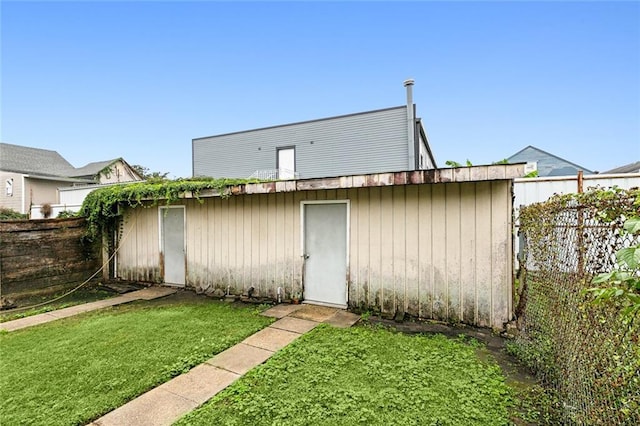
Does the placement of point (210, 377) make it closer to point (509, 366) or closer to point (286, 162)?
point (509, 366)

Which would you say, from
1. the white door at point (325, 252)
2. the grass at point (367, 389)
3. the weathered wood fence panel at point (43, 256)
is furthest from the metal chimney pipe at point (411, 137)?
the weathered wood fence panel at point (43, 256)

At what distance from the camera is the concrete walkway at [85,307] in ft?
15.0

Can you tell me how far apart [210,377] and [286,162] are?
44.9 feet

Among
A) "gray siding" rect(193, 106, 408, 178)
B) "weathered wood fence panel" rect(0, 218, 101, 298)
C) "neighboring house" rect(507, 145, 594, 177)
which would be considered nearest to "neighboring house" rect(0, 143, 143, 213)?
"gray siding" rect(193, 106, 408, 178)

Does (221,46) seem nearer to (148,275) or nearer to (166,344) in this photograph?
(148,275)

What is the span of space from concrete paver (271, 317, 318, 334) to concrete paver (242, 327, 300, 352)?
116 mm

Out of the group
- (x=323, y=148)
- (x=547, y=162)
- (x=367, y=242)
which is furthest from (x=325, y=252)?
(x=547, y=162)

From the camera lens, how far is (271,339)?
3.72m

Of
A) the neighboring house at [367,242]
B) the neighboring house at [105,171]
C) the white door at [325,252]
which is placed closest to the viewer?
the neighboring house at [367,242]

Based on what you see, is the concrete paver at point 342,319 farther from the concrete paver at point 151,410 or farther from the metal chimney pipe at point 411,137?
the metal chimney pipe at point 411,137

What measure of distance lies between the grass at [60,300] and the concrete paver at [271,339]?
4.31m

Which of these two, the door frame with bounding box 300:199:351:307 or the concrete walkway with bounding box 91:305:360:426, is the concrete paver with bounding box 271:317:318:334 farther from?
the door frame with bounding box 300:199:351:307

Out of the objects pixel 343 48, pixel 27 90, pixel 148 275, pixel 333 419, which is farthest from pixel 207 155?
pixel 333 419

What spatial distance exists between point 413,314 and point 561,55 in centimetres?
950
